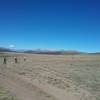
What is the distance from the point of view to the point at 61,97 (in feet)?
48.5

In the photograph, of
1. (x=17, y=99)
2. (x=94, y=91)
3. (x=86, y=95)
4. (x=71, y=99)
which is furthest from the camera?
(x=94, y=91)

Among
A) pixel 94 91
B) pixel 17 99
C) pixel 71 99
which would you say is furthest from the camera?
pixel 94 91

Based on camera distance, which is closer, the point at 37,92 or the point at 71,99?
the point at 71,99

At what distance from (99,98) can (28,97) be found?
493 cm

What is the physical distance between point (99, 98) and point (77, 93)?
195 cm

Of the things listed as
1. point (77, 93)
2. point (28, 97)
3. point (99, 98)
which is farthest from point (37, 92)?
point (99, 98)

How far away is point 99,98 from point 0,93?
688 cm

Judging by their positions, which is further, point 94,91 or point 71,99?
point 94,91

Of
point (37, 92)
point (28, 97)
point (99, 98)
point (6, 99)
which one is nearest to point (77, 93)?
point (99, 98)

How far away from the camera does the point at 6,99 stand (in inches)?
524

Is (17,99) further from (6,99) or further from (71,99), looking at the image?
(71,99)

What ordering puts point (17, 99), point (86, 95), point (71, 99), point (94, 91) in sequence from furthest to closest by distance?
point (94, 91) < point (86, 95) < point (71, 99) < point (17, 99)

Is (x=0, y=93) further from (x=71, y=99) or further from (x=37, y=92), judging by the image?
(x=71, y=99)

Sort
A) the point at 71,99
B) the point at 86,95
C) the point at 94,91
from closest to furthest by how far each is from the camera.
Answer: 1. the point at 71,99
2. the point at 86,95
3. the point at 94,91
